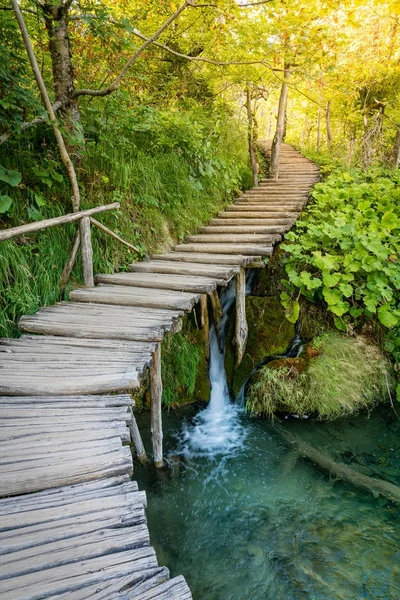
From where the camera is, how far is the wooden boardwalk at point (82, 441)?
1.59m

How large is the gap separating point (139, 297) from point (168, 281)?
627 millimetres

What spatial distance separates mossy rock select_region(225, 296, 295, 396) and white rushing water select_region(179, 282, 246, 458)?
0.15 m

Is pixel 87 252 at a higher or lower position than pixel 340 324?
higher

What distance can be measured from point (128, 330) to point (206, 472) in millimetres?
2219

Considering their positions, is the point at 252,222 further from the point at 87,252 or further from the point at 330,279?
the point at 87,252

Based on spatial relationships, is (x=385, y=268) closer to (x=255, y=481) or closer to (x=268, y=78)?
(x=255, y=481)

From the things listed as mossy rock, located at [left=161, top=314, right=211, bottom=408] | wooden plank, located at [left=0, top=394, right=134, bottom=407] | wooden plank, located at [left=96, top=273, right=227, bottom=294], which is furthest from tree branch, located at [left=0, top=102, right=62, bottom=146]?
mossy rock, located at [left=161, top=314, right=211, bottom=408]

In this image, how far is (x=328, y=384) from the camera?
5.46 meters

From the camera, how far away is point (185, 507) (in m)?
4.07

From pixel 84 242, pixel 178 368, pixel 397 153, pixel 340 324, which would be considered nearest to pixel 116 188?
pixel 84 242

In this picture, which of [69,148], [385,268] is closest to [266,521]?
[385,268]

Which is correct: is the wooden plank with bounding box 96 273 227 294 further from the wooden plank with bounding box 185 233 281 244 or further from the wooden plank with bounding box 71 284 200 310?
the wooden plank with bounding box 185 233 281 244

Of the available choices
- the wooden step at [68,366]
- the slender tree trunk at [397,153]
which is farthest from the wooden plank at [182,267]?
the slender tree trunk at [397,153]

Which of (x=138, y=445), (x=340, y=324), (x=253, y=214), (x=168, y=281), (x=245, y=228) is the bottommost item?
(x=138, y=445)
